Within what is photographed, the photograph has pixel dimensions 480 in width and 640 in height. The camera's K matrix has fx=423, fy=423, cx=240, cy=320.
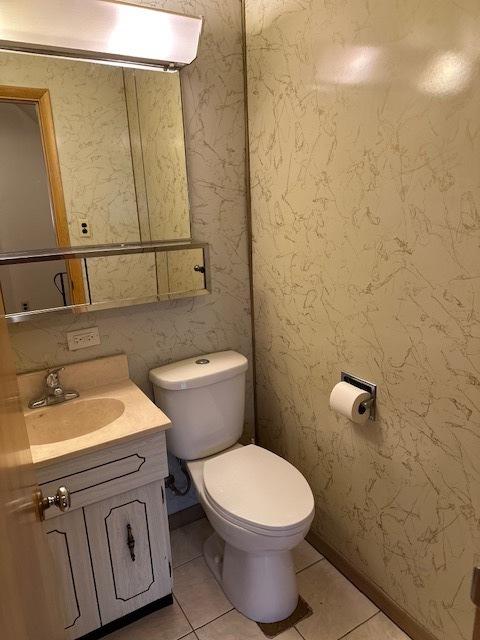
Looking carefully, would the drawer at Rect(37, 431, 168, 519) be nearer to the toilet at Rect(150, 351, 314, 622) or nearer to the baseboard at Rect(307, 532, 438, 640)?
the toilet at Rect(150, 351, 314, 622)

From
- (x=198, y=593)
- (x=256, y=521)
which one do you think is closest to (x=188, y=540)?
(x=198, y=593)

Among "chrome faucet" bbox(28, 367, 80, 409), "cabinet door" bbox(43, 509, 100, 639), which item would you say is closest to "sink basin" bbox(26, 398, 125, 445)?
"chrome faucet" bbox(28, 367, 80, 409)

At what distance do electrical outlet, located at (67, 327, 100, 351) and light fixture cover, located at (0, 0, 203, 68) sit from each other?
0.97 metres

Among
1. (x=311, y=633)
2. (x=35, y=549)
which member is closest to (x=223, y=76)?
(x=35, y=549)

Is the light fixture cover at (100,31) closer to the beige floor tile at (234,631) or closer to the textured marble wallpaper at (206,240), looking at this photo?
the textured marble wallpaper at (206,240)

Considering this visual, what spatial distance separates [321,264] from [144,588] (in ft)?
4.38

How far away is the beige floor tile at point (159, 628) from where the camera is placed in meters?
1.52

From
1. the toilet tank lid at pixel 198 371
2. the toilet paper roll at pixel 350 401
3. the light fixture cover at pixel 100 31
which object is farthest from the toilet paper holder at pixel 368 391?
the light fixture cover at pixel 100 31

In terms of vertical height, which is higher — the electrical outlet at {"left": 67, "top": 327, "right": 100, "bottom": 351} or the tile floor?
the electrical outlet at {"left": 67, "top": 327, "right": 100, "bottom": 351}

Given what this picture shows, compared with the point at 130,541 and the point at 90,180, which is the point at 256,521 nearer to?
the point at 130,541

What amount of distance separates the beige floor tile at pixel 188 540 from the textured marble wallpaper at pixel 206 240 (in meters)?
0.75

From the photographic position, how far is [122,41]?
1.45 meters

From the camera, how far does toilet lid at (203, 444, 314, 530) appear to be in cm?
137

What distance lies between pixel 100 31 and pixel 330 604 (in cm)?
220
